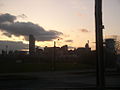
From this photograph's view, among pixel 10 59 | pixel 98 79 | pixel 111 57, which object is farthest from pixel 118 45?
pixel 98 79

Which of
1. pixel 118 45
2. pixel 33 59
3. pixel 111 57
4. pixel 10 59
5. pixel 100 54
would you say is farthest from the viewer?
pixel 10 59

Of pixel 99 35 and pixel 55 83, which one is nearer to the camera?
pixel 99 35

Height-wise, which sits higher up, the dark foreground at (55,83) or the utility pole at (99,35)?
the utility pole at (99,35)

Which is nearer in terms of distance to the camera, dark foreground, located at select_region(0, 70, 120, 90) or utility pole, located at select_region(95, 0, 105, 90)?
utility pole, located at select_region(95, 0, 105, 90)

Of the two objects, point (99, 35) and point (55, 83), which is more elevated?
point (99, 35)

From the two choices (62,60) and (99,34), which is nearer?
(99,34)

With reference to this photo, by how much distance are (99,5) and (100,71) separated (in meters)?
1.18

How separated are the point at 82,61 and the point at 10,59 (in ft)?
129

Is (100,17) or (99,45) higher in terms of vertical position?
(100,17)

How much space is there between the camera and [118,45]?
259 feet

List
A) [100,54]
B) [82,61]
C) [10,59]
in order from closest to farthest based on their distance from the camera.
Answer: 1. [100,54]
2. [82,61]
3. [10,59]

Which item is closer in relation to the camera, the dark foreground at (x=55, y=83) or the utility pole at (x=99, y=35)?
the utility pole at (x=99, y=35)

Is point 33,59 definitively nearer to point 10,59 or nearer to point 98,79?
point 10,59

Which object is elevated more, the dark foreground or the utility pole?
the utility pole
